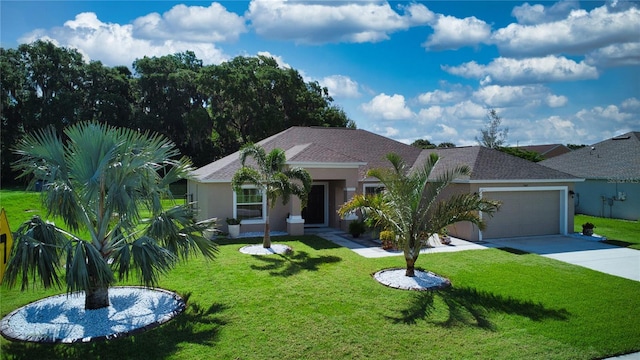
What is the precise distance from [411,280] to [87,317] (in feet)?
24.2

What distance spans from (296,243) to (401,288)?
6.47 meters

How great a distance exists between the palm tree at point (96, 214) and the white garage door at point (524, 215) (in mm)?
12714

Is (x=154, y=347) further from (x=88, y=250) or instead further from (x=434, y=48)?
(x=434, y=48)

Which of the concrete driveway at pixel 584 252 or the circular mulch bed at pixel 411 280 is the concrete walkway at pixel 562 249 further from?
the circular mulch bed at pixel 411 280

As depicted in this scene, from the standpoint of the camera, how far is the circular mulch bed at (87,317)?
739cm

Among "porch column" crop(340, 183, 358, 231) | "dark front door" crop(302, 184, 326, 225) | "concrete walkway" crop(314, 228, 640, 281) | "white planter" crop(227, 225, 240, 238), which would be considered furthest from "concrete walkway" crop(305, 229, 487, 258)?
"white planter" crop(227, 225, 240, 238)

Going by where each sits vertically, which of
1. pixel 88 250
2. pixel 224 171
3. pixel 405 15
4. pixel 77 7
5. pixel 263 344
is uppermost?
pixel 405 15

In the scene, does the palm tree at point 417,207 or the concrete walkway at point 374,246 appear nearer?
the palm tree at point 417,207

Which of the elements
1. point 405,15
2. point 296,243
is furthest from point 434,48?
point 296,243

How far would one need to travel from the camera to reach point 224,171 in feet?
60.3

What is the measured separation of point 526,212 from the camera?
17.8m

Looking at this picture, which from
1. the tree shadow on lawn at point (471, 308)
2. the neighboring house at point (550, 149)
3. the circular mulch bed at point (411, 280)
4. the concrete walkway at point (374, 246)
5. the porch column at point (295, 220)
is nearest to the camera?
the tree shadow on lawn at point (471, 308)

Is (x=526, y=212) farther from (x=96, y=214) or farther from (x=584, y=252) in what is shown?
(x=96, y=214)

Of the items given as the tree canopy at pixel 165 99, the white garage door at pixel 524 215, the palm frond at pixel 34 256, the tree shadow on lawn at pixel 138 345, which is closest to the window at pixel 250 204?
the white garage door at pixel 524 215
